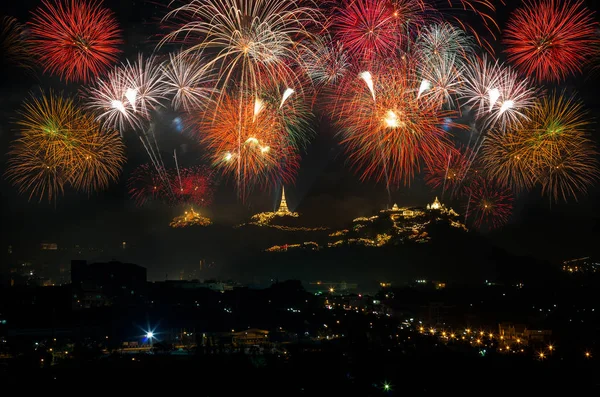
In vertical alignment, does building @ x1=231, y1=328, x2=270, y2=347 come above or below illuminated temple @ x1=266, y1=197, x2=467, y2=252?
below

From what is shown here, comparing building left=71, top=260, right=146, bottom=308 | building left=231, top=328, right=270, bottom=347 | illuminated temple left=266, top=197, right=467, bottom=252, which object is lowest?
building left=231, top=328, right=270, bottom=347

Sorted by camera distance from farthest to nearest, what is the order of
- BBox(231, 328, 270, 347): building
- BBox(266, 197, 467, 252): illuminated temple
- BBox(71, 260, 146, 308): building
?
BBox(266, 197, 467, 252): illuminated temple, BBox(71, 260, 146, 308): building, BBox(231, 328, 270, 347): building

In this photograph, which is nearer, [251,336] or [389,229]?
[251,336]

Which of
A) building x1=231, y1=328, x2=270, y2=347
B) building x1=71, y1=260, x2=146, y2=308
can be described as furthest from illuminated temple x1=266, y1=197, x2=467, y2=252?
building x1=231, y1=328, x2=270, y2=347

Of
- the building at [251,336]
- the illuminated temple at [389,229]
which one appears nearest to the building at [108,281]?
the building at [251,336]

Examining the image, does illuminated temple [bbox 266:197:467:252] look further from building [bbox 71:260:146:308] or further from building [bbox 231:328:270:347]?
building [bbox 231:328:270:347]

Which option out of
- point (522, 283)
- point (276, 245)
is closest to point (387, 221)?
point (276, 245)

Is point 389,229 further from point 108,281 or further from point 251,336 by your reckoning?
point 251,336

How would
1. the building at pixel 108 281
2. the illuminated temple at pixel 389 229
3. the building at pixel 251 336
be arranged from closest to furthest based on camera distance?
1. the building at pixel 251 336
2. the building at pixel 108 281
3. the illuminated temple at pixel 389 229

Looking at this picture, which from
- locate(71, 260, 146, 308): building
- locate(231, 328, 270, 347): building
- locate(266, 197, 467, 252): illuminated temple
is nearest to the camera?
locate(231, 328, 270, 347): building

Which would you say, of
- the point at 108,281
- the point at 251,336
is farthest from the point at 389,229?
the point at 251,336

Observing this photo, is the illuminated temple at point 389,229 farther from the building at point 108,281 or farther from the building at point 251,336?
the building at point 251,336

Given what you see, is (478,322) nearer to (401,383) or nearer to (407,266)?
(401,383)
